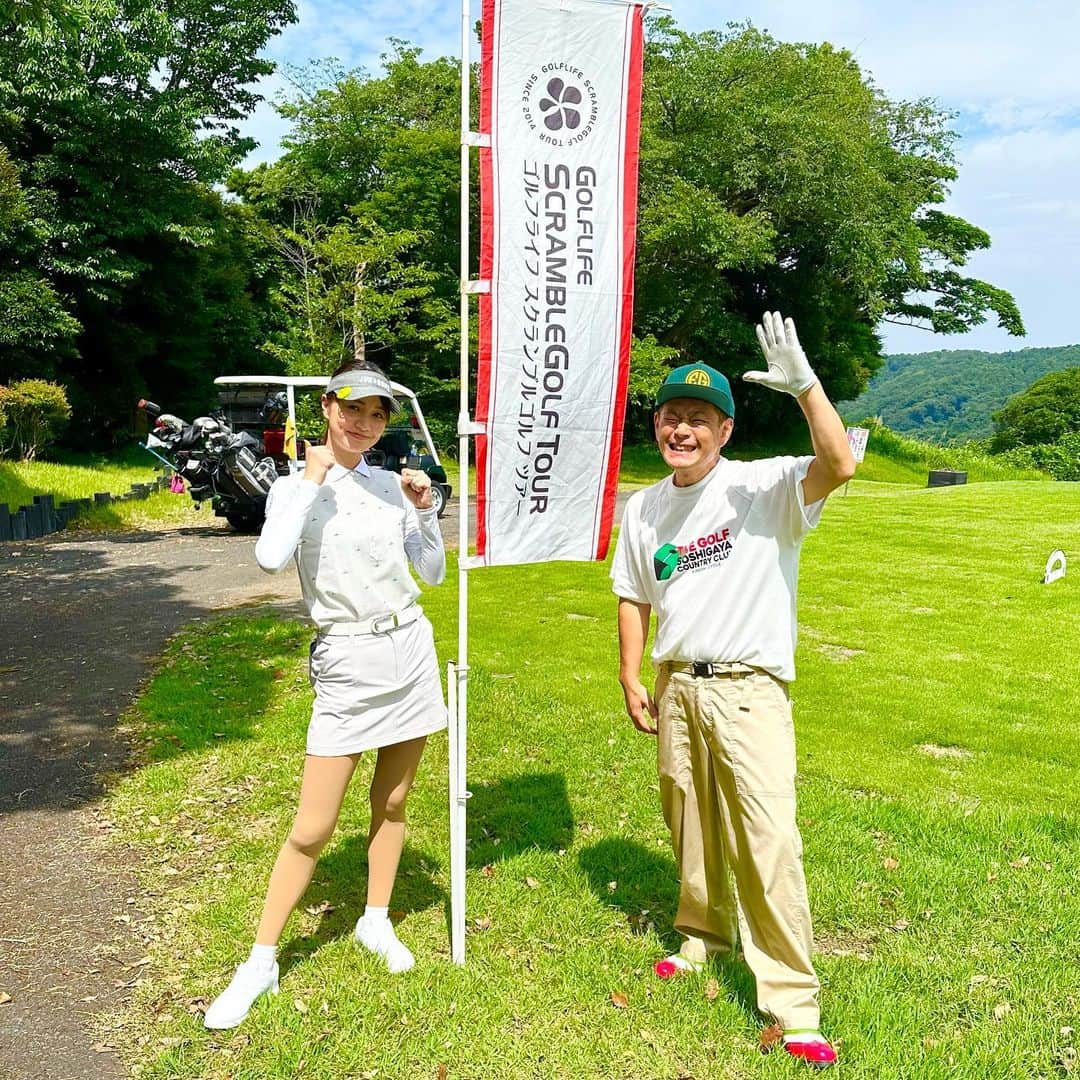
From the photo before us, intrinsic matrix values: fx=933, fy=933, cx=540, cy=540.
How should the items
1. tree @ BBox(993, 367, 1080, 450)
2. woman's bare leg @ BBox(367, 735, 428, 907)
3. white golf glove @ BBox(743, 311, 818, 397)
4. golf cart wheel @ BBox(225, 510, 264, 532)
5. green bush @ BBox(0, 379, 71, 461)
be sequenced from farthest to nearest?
tree @ BBox(993, 367, 1080, 450), green bush @ BBox(0, 379, 71, 461), golf cart wheel @ BBox(225, 510, 264, 532), woman's bare leg @ BBox(367, 735, 428, 907), white golf glove @ BBox(743, 311, 818, 397)

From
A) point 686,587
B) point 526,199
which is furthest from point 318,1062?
point 526,199

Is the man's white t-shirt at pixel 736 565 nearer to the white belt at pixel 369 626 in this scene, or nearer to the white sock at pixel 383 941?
the white belt at pixel 369 626

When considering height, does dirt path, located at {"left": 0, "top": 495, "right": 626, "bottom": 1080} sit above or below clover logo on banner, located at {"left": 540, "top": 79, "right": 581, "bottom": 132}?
below

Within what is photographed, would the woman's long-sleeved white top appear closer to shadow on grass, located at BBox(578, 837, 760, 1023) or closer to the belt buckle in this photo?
the belt buckle

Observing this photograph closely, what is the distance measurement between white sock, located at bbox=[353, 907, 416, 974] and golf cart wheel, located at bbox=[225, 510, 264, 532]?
1185 cm

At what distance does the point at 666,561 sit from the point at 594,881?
5.59 ft

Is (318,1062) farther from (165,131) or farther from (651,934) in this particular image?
(165,131)

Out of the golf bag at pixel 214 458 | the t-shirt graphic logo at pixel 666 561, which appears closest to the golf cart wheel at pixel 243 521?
the golf bag at pixel 214 458

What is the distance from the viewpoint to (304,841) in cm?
295

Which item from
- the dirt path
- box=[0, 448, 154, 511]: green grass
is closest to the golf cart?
the dirt path

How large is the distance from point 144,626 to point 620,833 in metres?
6.10

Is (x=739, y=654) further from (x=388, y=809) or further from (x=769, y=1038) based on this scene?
(x=388, y=809)

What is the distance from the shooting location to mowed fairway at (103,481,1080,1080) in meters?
2.89

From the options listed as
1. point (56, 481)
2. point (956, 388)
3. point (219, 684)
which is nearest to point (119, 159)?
point (56, 481)
